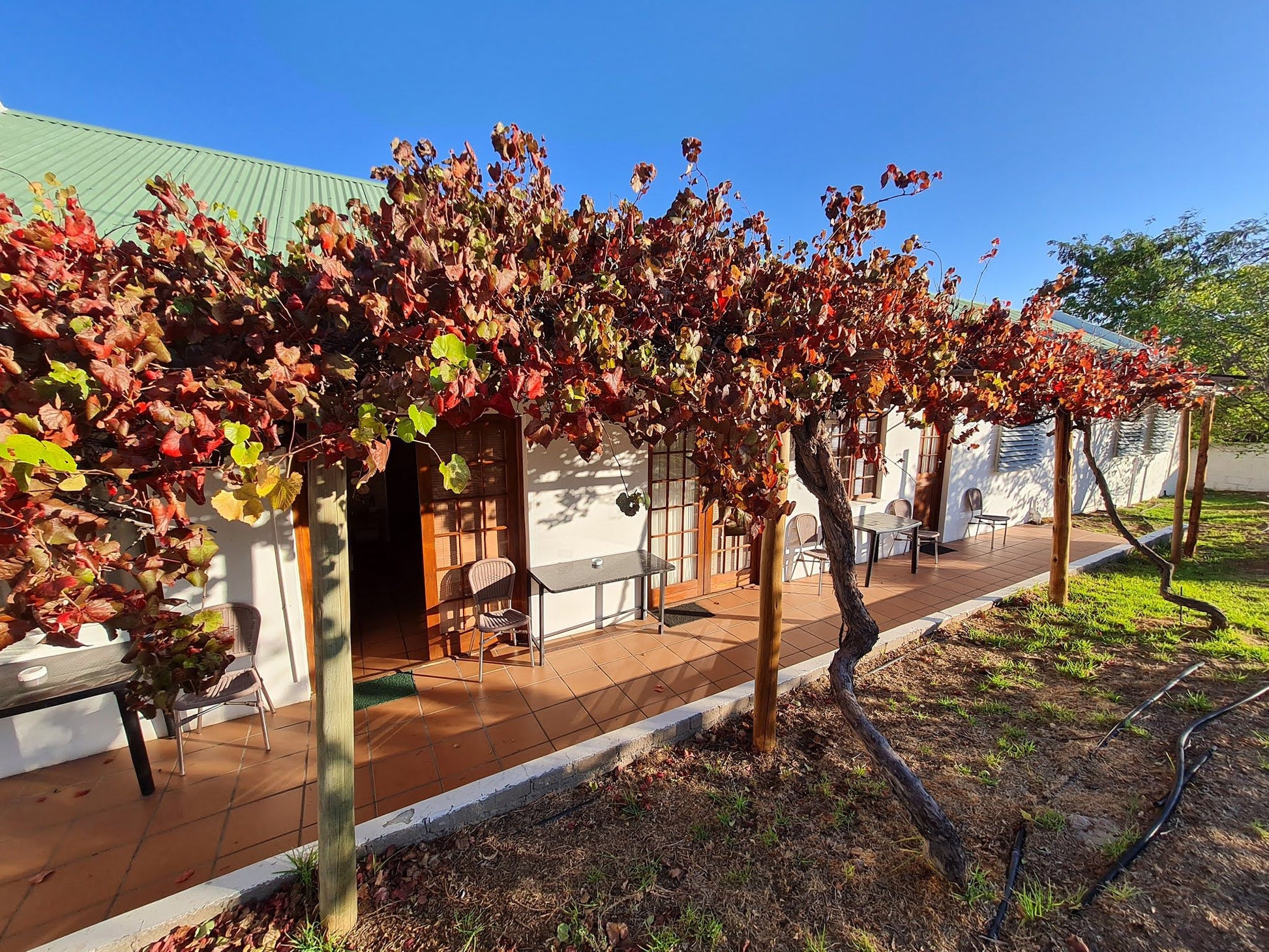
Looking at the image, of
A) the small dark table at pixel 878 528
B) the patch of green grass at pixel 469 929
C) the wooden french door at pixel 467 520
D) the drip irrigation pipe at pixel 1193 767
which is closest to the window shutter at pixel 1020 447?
the small dark table at pixel 878 528

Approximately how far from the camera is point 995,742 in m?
2.93

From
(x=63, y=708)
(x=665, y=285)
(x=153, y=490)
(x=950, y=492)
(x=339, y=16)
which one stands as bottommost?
(x=63, y=708)

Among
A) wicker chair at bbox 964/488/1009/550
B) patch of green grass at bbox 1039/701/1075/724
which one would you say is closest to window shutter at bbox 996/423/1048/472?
wicker chair at bbox 964/488/1009/550

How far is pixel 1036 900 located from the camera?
6.33ft

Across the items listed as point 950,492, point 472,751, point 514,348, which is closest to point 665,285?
point 514,348

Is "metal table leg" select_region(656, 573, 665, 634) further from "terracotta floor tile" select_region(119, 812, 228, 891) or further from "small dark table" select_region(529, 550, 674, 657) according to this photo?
"terracotta floor tile" select_region(119, 812, 228, 891)

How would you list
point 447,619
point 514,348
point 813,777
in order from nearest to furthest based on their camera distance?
point 514,348 < point 813,777 < point 447,619

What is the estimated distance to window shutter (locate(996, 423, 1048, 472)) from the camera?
7703 mm

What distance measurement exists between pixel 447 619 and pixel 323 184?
15.2ft

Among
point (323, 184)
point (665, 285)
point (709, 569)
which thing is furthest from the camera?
point (709, 569)

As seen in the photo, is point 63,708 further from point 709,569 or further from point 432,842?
point 709,569

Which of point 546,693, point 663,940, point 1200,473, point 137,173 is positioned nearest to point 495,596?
point 546,693

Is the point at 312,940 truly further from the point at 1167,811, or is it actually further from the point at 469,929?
the point at 1167,811

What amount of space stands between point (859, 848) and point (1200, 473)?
26.7ft
